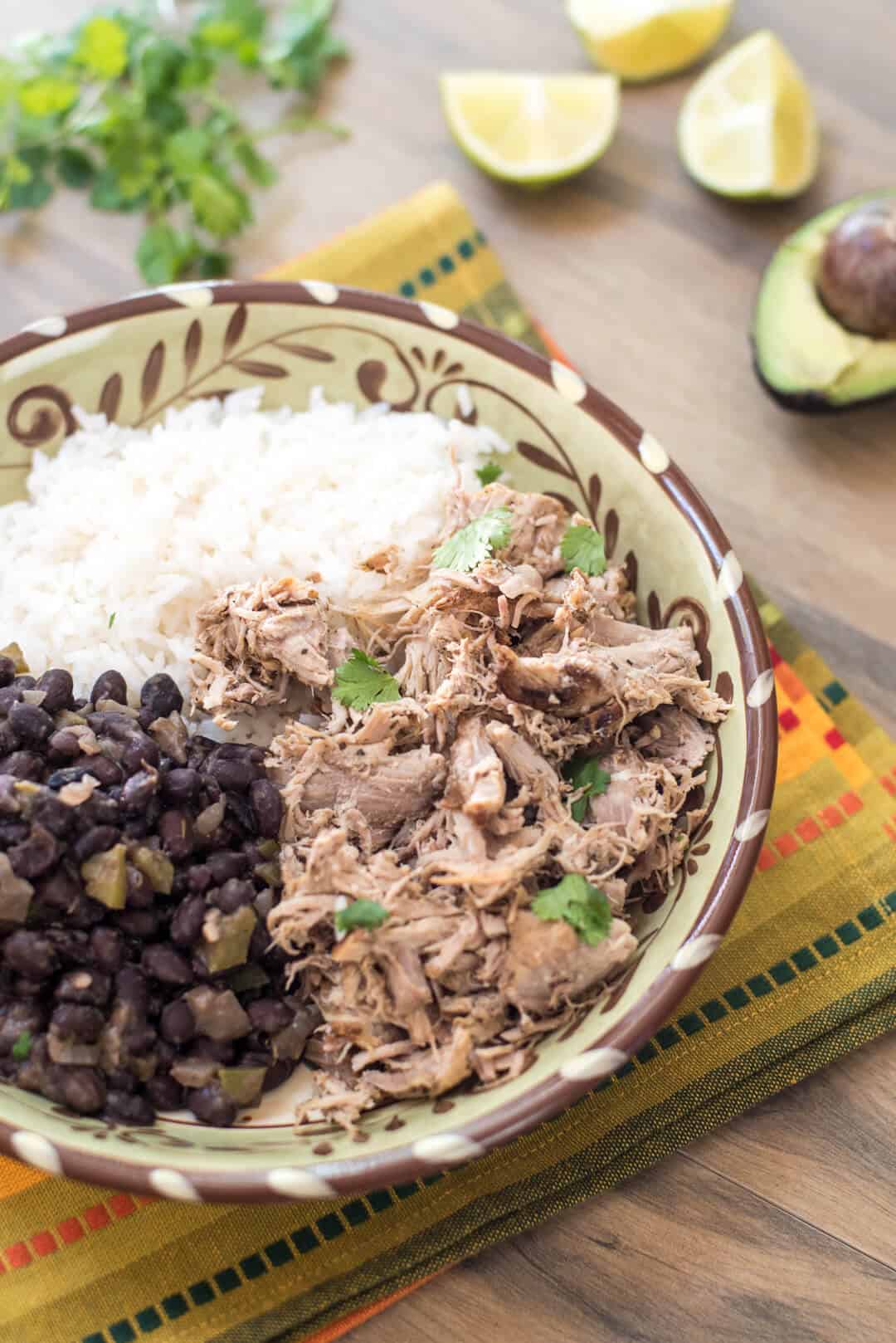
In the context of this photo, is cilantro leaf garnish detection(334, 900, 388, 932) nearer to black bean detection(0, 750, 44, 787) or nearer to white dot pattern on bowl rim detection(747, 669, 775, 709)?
black bean detection(0, 750, 44, 787)

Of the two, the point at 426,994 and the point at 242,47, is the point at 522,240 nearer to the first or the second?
the point at 242,47

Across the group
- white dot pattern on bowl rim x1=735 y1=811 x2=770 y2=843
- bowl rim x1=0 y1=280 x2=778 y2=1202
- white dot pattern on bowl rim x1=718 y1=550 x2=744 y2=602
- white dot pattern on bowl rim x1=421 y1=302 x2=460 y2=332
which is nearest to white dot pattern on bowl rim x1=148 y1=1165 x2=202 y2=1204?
bowl rim x1=0 y1=280 x2=778 y2=1202

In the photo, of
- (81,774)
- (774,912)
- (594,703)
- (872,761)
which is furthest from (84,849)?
(872,761)

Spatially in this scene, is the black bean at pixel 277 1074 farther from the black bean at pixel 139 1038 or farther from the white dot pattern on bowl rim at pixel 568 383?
the white dot pattern on bowl rim at pixel 568 383

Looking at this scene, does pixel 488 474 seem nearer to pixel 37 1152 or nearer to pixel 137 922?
pixel 137 922

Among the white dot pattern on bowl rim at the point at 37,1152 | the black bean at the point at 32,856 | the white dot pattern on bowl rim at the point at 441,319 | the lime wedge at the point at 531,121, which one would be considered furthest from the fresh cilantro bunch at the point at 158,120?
the white dot pattern on bowl rim at the point at 37,1152

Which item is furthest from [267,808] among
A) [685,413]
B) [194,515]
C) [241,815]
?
[685,413]
